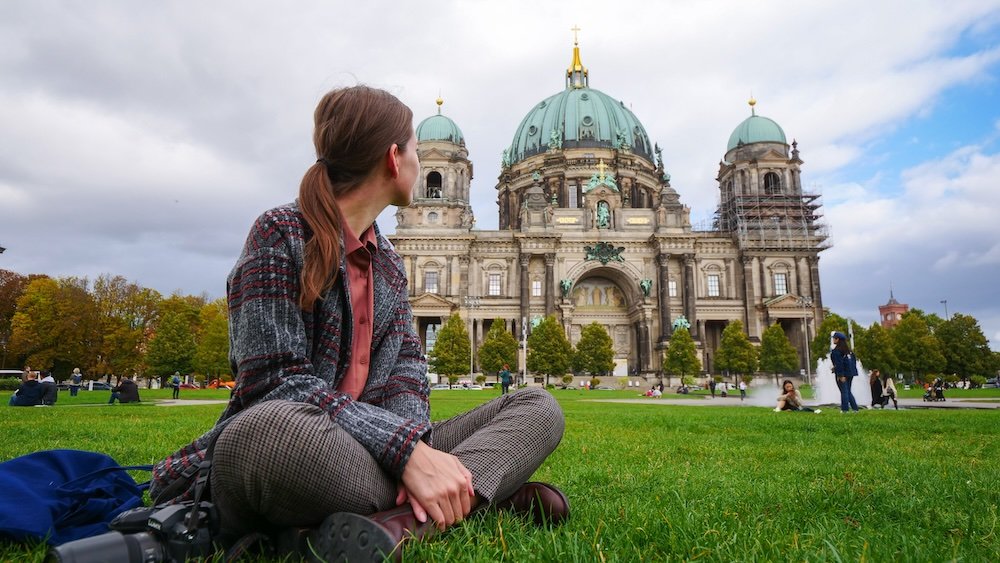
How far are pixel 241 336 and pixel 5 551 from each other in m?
1.07

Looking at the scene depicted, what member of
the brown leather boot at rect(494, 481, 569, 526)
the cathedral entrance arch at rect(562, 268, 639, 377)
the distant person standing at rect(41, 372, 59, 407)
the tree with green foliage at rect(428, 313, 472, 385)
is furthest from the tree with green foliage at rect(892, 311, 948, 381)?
the brown leather boot at rect(494, 481, 569, 526)

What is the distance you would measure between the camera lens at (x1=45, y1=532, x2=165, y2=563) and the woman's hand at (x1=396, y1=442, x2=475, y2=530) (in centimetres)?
73

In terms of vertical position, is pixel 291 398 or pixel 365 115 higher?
pixel 365 115

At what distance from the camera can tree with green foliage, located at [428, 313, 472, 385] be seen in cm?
4353

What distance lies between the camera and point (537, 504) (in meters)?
2.58

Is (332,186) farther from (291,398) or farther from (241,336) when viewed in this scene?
(291,398)

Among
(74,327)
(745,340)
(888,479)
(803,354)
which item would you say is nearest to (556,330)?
(745,340)

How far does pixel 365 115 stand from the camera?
2449 millimetres

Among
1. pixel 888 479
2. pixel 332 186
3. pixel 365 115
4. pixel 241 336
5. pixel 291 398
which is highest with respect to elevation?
pixel 365 115

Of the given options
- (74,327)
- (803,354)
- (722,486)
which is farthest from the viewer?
(803,354)

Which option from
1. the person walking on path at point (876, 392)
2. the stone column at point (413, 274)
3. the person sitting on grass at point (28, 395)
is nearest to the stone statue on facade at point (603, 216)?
the stone column at point (413, 274)

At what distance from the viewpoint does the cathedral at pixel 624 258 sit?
5000 cm

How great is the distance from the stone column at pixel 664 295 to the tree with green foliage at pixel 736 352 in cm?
420

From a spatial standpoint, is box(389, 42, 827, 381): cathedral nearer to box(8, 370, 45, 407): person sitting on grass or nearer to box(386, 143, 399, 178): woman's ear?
box(8, 370, 45, 407): person sitting on grass
